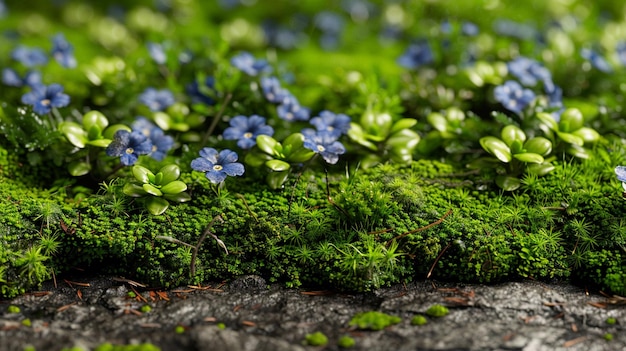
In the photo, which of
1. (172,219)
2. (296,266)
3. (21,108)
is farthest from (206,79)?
(296,266)

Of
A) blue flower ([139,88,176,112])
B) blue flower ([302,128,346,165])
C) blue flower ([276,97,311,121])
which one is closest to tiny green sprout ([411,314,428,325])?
blue flower ([302,128,346,165])

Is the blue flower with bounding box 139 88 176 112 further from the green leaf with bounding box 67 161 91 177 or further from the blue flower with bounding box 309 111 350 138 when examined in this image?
the blue flower with bounding box 309 111 350 138

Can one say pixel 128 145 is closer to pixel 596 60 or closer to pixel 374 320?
pixel 374 320

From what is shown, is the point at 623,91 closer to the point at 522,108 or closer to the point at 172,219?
the point at 522,108

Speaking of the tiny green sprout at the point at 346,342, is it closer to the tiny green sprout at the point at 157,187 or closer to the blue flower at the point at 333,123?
the tiny green sprout at the point at 157,187

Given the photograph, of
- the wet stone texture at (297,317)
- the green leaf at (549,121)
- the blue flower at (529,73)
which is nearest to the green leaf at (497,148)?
the green leaf at (549,121)

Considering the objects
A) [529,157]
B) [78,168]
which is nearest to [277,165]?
[78,168]
